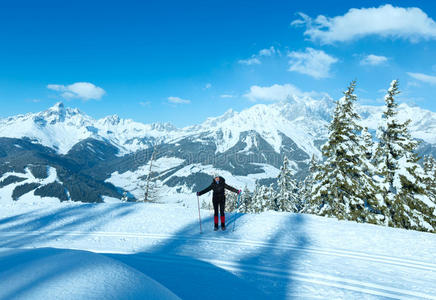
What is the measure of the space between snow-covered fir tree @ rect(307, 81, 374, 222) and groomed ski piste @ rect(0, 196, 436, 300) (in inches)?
262

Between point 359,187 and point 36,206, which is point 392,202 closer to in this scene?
point 359,187

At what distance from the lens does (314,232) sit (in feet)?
31.4

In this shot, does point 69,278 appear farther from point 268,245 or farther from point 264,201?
point 264,201

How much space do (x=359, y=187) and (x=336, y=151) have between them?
2.97 meters

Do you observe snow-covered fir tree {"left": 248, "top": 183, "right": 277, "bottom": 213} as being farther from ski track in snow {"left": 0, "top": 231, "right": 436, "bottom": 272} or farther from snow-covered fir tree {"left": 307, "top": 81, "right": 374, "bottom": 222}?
ski track in snow {"left": 0, "top": 231, "right": 436, "bottom": 272}

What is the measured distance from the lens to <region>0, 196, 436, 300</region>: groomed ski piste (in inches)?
125

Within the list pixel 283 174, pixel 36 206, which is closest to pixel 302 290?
pixel 36 206

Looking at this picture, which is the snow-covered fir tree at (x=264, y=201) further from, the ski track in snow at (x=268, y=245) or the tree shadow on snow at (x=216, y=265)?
the ski track in snow at (x=268, y=245)

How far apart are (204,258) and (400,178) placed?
52.2 ft

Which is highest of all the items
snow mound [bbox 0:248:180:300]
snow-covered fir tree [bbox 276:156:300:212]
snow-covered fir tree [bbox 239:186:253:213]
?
snow mound [bbox 0:248:180:300]

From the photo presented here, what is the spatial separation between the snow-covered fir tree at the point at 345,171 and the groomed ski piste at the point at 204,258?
666cm

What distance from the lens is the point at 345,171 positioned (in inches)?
690

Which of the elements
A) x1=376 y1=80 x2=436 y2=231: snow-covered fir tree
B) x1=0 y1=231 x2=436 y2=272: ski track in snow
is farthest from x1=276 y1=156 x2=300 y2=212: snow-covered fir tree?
x1=0 y1=231 x2=436 y2=272: ski track in snow

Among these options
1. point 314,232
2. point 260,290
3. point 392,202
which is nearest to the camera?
point 260,290
